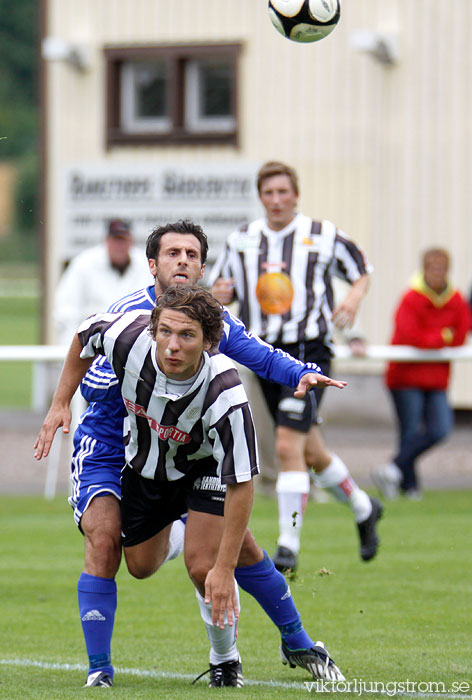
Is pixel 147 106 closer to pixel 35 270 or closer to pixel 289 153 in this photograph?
pixel 289 153

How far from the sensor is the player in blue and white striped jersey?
17.3 ft

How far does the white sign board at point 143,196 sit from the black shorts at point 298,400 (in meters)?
10.9

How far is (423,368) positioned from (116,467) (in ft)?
23.4

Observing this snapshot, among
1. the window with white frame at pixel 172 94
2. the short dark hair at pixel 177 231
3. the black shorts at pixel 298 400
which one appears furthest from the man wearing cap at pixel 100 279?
the window with white frame at pixel 172 94

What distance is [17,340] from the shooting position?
119 ft

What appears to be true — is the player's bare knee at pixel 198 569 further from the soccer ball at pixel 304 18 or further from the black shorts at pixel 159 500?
the soccer ball at pixel 304 18

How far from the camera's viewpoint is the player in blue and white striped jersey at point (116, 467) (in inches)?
208

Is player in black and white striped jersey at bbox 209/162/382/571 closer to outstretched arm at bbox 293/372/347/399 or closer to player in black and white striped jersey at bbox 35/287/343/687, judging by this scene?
player in black and white striped jersey at bbox 35/287/343/687

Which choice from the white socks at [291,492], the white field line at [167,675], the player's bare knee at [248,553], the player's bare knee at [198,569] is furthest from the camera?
the white socks at [291,492]

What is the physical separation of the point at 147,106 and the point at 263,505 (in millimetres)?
9602

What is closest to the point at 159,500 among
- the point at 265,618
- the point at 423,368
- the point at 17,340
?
the point at 265,618

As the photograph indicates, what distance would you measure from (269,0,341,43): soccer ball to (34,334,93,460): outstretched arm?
251cm

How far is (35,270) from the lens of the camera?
79.5 meters

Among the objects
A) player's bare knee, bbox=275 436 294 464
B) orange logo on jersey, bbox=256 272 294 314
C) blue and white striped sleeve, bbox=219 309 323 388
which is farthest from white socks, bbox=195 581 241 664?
orange logo on jersey, bbox=256 272 294 314
